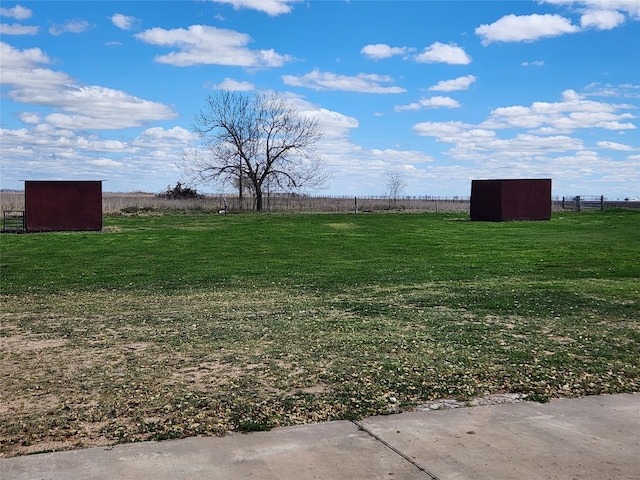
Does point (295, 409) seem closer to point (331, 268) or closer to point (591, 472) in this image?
point (591, 472)

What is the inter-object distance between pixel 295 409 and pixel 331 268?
11.1m

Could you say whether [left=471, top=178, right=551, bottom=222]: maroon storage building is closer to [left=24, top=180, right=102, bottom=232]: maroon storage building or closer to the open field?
the open field

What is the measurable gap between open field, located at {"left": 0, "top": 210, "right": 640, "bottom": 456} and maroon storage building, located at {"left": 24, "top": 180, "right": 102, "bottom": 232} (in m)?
12.6

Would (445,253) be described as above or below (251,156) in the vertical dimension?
below

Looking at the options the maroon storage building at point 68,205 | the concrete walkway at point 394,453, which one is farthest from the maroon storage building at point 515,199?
the concrete walkway at point 394,453

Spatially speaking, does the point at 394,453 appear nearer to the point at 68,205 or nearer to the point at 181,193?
the point at 68,205

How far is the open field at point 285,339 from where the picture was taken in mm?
5168

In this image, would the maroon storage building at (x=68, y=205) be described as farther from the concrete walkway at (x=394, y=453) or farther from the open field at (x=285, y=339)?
the concrete walkway at (x=394, y=453)

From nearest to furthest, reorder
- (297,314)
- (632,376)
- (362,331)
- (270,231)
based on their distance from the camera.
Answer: (632,376) → (362,331) → (297,314) → (270,231)

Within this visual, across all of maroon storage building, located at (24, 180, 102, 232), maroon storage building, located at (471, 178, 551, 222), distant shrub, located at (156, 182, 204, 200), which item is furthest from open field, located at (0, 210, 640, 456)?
distant shrub, located at (156, 182, 204, 200)

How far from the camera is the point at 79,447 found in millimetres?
4348

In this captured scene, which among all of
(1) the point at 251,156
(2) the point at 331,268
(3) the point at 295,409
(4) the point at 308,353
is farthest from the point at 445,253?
(1) the point at 251,156

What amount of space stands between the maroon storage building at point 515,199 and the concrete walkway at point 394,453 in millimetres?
33639

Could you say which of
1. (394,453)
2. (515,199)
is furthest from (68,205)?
(394,453)
